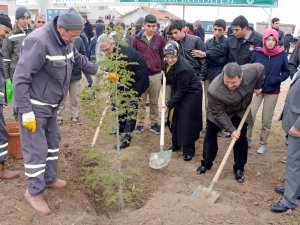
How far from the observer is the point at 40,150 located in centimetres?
352


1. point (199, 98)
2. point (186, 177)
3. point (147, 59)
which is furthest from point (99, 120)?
point (147, 59)

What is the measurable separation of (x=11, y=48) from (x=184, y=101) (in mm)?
2938

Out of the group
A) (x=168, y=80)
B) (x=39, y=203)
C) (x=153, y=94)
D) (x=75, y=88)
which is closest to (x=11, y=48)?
(x=75, y=88)

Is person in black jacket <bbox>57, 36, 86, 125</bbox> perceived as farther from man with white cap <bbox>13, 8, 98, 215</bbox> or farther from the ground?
man with white cap <bbox>13, 8, 98, 215</bbox>

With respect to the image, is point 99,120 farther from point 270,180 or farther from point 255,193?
point 270,180

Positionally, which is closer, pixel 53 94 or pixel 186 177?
pixel 53 94

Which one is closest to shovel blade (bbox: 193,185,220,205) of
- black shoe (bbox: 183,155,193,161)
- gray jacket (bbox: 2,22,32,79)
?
black shoe (bbox: 183,155,193,161)

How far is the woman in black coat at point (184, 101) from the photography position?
5.02 metres

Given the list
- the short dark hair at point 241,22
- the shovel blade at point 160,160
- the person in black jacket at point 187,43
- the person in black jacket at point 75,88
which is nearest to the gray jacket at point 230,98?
the shovel blade at point 160,160

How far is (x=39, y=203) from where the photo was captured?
3.67m

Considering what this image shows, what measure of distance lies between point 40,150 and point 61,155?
1809mm

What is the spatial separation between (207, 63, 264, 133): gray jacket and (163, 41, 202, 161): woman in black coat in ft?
2.43

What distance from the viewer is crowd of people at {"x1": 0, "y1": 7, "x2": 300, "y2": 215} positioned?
11.1 feet

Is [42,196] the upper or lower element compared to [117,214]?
upper
